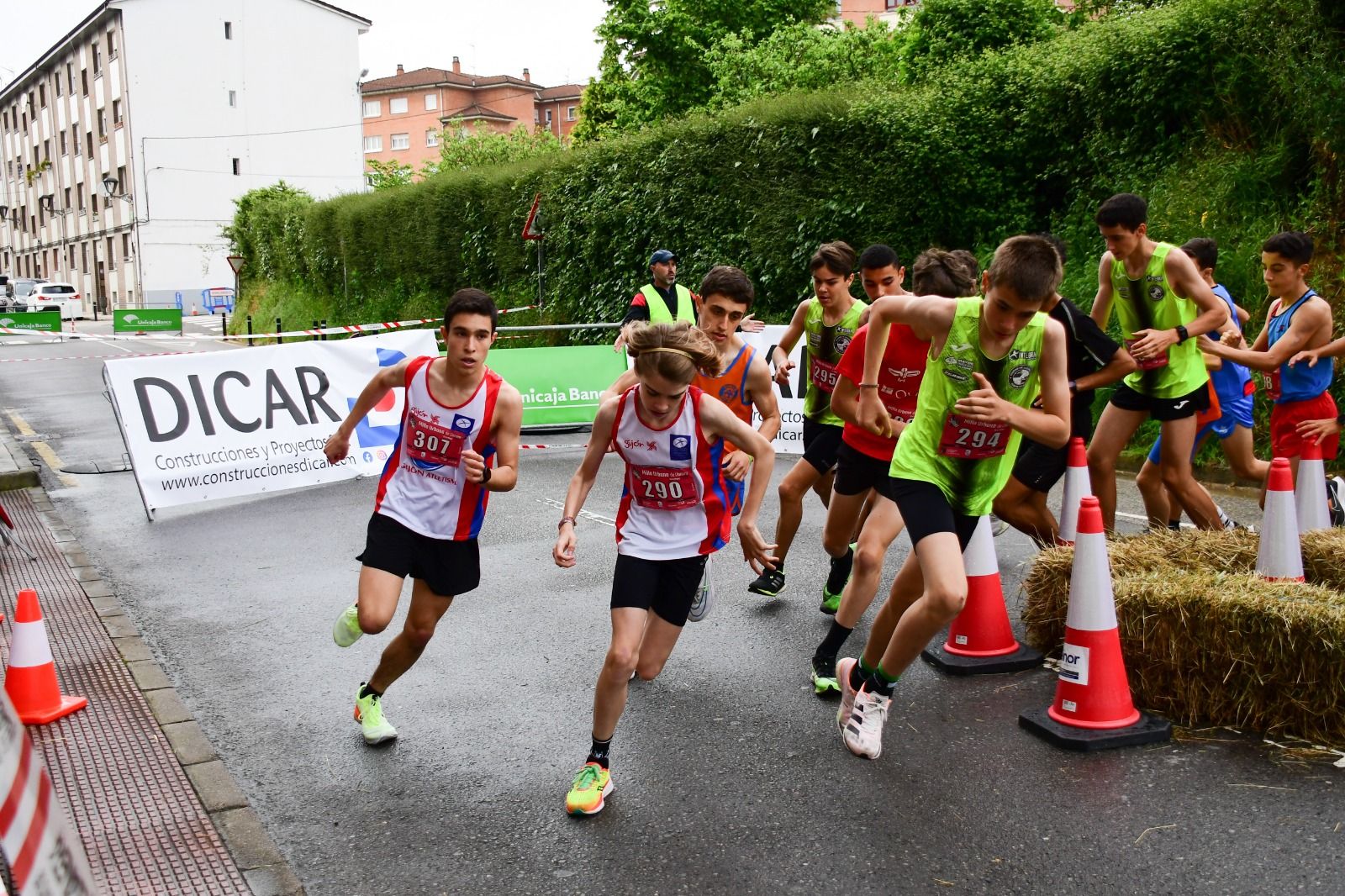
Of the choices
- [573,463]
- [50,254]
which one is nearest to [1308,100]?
[573,463]

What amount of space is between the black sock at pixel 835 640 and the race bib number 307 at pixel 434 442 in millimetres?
1852

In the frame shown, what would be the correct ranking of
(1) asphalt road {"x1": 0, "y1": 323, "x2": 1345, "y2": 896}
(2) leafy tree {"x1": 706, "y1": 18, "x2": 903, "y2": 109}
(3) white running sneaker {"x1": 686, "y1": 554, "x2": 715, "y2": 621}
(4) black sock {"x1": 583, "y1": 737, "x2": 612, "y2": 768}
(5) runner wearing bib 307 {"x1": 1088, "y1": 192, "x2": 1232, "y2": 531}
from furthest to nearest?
(2) leafy tree {"x1": 706, "y1": 18, "x2": 903, "y2": 109}
(5) runner wearing bib 307 {"x1": 1088, "y1": 192, "x2": 1232, "y2": 531}
(3) white running sneaker {"x1": 686, "y1": 554, "x2": 715, "y2": 621}
(4) black sock {"x1": 583, "y1": 737, "x2": 612, "y2": 768}
(1) asphalt road {"x1": 0, "y1": 323, "x2": 1345, "y2": 896}

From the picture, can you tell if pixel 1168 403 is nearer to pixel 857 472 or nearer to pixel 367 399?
pixel 857 472

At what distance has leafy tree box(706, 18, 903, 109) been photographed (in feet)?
107

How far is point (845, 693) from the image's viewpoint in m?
4.95

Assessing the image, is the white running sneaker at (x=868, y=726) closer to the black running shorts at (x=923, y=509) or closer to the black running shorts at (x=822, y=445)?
the black running shorts at (x=923, y=509)

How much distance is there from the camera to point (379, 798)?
4.45 meters

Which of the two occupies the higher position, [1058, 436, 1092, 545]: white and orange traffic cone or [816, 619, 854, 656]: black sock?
[1058, 436, 1092, 545]: white and orange traffic cone

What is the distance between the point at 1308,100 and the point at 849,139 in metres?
5.87

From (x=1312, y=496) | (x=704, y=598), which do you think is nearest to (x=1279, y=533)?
(x=1312, y=496)

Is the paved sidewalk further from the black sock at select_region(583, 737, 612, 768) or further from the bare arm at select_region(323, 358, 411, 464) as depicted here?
the bare arm at select_region(323, 358, 411, 464)

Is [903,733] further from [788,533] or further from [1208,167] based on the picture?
[1208,167]

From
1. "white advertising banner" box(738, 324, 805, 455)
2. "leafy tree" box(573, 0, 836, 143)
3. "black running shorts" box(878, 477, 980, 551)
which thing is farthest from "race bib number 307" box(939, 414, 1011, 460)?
"leafy tree" box(573, 0, 836, 143)

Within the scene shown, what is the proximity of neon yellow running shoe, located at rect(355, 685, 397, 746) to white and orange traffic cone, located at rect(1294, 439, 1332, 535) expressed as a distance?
4978 mm
